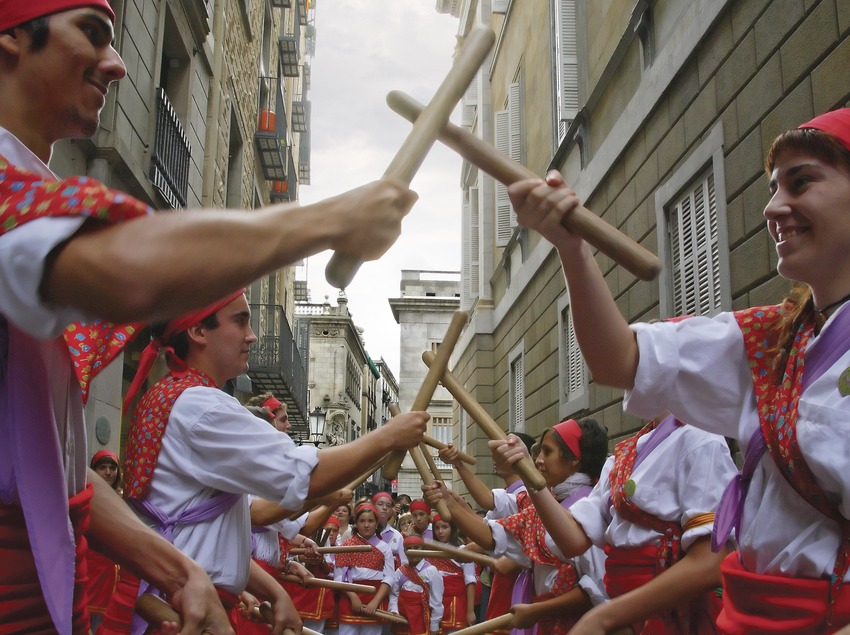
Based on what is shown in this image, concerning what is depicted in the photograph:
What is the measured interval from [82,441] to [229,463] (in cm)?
104

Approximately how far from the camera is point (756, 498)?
1.92m

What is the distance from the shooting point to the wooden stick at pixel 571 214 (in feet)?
5.60

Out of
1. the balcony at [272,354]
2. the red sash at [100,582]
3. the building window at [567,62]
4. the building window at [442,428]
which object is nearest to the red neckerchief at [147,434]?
the red sash at [100,582]

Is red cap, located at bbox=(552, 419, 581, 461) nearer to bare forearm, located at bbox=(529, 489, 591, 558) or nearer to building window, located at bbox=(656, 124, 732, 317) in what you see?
bare forearm, located at bbox=(529, 489, 591, 558)

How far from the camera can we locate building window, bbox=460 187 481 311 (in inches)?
849

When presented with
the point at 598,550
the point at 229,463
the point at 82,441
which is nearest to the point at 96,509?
the point at 82,441

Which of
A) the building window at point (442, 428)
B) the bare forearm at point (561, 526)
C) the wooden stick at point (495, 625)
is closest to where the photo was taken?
the bare forearm at point (561, 526)

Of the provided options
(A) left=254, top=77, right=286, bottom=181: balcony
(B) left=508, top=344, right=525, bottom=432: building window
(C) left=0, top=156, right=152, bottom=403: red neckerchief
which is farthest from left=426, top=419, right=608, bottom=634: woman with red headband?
(A) left=254, top=77, right=286, bottom=181: balcony

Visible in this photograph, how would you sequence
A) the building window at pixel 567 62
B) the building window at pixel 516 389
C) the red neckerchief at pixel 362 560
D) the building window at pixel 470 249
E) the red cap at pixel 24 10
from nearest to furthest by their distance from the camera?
1. the red cap at pixel 24 10
2. the red neckerchief at pixel 362 560
3. the building window at pixel 567 62
4. the building window at pixel 516 389
5. the building window at pixel 470 249

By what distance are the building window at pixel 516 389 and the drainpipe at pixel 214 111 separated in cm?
594

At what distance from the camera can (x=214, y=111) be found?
13.0 meters

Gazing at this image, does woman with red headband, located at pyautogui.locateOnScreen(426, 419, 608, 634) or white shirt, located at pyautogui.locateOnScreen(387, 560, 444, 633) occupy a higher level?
woman with red headband, located at pyautogui.locateOnScreen(426, 419, 608, 634)

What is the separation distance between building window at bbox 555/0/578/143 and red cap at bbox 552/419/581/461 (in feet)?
23.6

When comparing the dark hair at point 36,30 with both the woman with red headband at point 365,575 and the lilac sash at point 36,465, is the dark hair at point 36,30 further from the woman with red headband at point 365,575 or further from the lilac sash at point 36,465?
the woman with red headband at point 365,575
